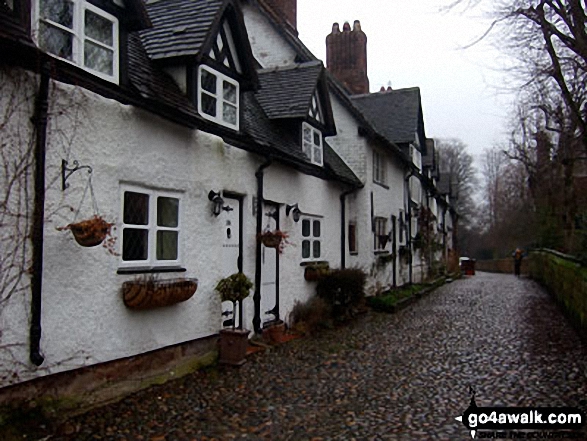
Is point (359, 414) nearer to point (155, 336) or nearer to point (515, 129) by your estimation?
point (155, 336)

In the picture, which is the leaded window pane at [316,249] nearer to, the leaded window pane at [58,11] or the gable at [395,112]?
the leaded window pane at [58,11]

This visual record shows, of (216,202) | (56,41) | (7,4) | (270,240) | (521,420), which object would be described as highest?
(7,4)

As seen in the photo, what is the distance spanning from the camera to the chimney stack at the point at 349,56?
2269 centimetres

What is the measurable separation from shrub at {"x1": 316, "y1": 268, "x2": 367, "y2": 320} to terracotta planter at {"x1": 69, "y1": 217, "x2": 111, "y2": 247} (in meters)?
8.24

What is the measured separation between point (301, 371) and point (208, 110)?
4784mm

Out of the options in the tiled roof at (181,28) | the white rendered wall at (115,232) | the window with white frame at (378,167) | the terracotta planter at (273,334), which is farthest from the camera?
the window with white frame at (378,167)

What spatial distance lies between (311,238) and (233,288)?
5018mm

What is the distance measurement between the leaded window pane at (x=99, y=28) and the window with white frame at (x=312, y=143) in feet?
21.5

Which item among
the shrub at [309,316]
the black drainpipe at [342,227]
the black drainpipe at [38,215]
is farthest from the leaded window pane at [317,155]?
the black drainpipe at [38,215]

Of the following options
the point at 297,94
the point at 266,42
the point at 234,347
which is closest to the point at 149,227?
the point at 234,347

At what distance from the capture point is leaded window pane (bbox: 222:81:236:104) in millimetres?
9774

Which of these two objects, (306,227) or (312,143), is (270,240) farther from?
(312,143)

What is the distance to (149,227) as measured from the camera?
752cm

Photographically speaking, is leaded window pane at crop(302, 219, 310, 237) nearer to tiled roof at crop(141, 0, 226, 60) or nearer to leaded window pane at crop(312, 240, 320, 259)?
leaded window pane at crop(312, 240, 320, 259)
